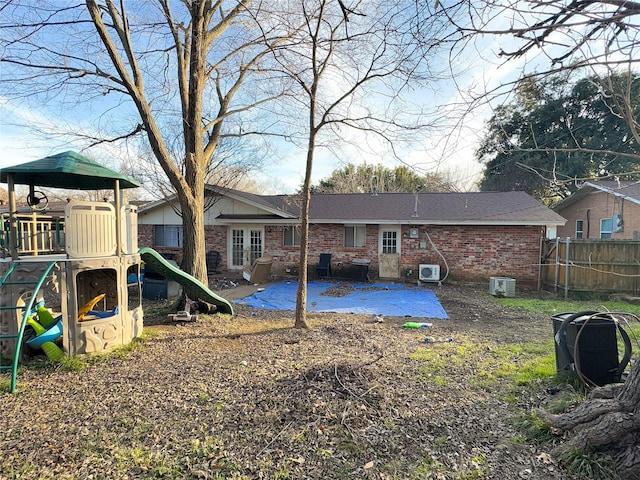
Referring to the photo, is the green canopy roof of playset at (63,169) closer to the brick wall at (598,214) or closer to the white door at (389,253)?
the white door at (389,253)

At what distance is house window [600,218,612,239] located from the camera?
14.5 metres

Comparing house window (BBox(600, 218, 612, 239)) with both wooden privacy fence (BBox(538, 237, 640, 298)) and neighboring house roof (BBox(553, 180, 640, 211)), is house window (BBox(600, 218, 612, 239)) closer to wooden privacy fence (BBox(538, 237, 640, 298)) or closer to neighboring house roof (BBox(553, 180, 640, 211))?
neighboring house roof (BBox(553, 180, 640, 211))

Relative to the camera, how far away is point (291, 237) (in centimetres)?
1426

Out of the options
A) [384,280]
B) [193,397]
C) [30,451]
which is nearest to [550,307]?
[384,280]

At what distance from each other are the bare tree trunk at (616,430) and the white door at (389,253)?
1045cm

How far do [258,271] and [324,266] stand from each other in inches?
107

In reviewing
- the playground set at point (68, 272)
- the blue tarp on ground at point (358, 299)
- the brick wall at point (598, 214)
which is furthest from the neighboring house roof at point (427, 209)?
the playground set at point (68, 272)

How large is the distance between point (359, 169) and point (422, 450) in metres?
30.1

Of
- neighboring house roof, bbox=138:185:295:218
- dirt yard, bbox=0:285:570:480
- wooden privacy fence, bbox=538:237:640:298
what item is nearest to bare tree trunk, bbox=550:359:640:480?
dirt yard, bbox=0:285:570:480

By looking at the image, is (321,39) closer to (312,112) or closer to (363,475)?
(312,112)

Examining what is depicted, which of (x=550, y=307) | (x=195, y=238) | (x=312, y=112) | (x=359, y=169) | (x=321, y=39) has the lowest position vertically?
(x=550, y=307)

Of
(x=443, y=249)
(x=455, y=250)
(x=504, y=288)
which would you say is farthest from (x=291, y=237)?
(x=504, y=288)

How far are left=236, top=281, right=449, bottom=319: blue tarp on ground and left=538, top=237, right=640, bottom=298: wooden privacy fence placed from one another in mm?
4307

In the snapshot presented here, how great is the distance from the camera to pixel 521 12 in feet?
9.15
